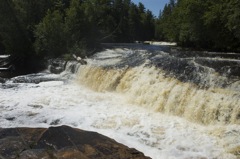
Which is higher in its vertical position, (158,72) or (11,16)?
(11,16)

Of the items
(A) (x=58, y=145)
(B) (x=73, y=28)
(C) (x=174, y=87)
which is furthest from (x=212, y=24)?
(A) (x=58, y=145)

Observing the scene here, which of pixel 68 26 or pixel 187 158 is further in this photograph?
pixel 68 26

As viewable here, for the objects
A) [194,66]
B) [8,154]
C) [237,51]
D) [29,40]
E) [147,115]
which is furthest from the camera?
[29,40]

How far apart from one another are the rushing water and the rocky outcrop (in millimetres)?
1927

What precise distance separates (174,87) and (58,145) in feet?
25.1

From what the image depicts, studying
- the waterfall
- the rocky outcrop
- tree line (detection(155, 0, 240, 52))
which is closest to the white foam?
the waterfall

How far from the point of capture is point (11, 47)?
27781 mm

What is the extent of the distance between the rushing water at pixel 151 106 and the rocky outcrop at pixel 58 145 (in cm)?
193

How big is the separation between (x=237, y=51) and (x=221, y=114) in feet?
56.3

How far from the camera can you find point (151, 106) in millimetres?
13547

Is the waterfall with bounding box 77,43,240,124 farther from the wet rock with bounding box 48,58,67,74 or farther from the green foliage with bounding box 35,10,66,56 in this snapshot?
the green foliage with bounding box 35,10,66,56

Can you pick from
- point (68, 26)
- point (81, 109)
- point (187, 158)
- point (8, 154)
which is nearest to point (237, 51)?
point (68, 26)

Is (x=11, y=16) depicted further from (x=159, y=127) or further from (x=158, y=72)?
(x=159, y=127)

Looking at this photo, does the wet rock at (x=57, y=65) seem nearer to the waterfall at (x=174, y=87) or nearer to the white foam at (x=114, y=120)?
the waterfall at (x=174, y=87)
